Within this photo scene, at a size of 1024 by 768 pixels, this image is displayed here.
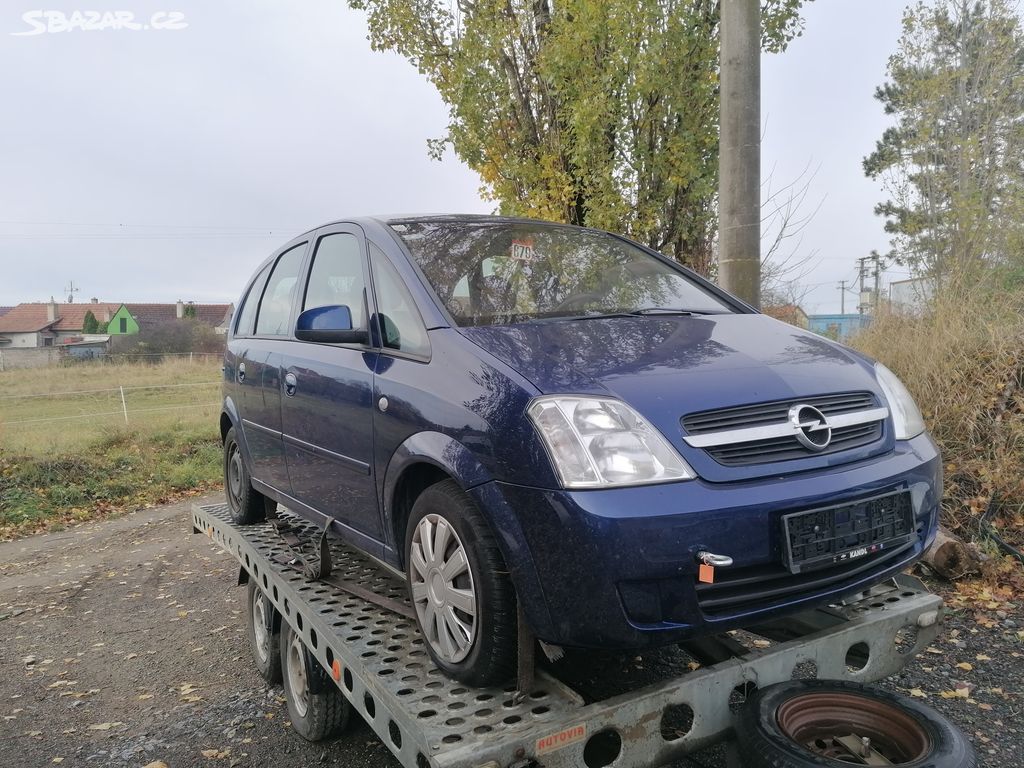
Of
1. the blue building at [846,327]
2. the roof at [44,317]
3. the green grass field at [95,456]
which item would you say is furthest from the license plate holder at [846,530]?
the roof at [44,317]

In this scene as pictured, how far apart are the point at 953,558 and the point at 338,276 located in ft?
12.2

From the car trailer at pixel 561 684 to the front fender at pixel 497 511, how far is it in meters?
0.28

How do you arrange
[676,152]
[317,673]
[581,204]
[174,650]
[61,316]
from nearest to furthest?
[317,673], [174,650], [676,152], [581,204], [61,316]

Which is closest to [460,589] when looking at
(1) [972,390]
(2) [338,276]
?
(2) [338,276]

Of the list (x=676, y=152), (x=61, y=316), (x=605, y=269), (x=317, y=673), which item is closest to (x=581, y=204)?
(x=676, y=152)

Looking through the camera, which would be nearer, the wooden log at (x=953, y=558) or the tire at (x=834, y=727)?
the tire at (x=834, y=727)

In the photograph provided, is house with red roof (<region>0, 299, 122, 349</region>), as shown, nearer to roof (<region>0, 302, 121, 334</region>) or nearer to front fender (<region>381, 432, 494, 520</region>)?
roof (<region>0, 302, 121, 334</region>)

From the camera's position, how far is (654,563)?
182cm

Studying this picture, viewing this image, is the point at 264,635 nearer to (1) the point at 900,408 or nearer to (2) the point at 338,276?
(2) the point at 338,276

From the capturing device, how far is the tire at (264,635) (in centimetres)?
381

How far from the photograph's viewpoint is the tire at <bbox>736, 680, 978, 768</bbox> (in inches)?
71.5

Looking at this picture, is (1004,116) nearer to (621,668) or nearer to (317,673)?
(621,668)

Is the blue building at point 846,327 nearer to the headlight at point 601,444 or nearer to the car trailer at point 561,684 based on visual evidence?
the car trailer at point 561,684

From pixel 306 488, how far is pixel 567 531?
6.11 feet
